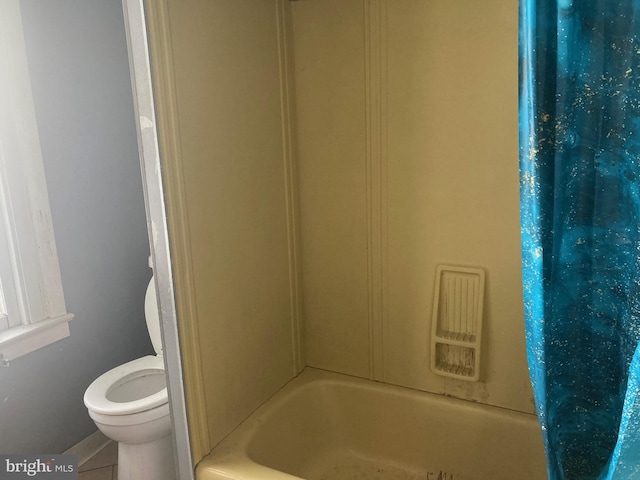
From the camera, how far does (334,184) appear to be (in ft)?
5.74

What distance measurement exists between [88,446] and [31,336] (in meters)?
0.63

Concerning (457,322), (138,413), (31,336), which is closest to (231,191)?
(457,322)

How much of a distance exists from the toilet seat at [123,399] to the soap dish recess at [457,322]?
96 centimetres

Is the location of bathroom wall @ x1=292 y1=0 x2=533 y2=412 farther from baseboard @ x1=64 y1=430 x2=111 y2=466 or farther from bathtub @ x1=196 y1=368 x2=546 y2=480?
baseboard @ x1=64 y1=430 x2=111 y2=466

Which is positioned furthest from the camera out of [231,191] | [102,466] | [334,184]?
[102,466]

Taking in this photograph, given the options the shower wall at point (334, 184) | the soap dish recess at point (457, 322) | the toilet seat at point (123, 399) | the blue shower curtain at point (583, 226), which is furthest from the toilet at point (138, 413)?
the blue shower curtain at point (583, 226)

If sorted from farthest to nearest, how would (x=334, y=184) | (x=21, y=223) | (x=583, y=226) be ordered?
1. (x=21, y=223)
2. (x=334, y=184)
3. (x=583, y=226)

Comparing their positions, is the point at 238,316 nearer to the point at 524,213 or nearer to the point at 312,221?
the point at 312,221

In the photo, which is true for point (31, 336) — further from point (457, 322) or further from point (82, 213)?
point (457, 322)

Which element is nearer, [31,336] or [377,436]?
[377,436]

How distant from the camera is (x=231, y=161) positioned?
1.43 metres

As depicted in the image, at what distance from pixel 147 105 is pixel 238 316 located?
0.66 m

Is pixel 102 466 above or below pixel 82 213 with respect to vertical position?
below

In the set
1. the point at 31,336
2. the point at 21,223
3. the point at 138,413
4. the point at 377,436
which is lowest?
the point at 377,436
